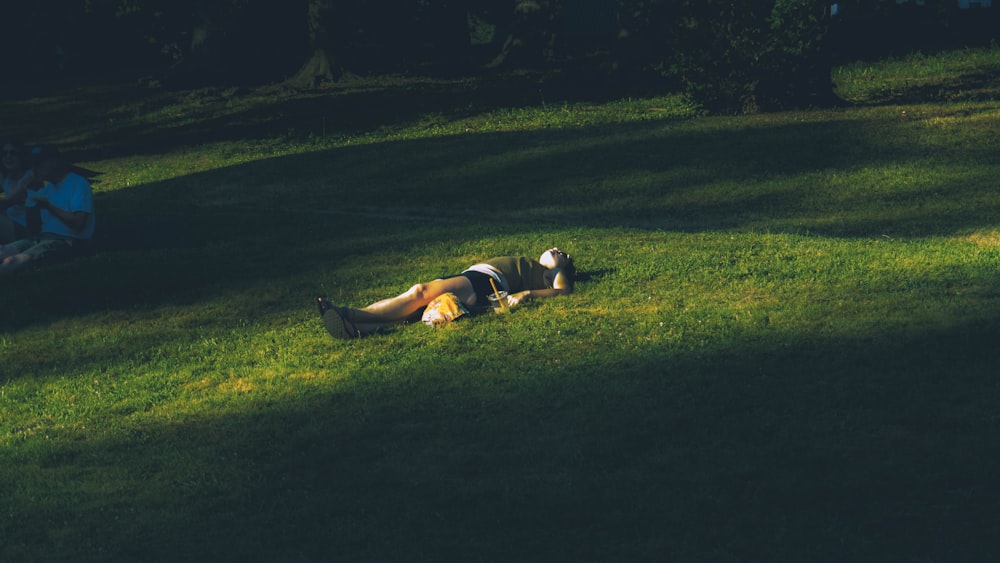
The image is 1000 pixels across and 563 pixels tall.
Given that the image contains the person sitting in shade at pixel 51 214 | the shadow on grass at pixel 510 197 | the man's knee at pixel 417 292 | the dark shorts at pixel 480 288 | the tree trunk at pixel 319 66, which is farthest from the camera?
the tree trunk at pixel 319 66

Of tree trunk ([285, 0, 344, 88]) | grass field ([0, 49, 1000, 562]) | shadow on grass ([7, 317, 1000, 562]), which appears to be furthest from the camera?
tree trunk ([285, 0, 344, 88])

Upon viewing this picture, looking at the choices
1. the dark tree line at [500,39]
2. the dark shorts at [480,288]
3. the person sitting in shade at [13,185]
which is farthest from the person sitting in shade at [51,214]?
the dark tree line at [500,39]

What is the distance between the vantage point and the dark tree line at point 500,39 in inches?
834

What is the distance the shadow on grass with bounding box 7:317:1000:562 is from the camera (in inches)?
218

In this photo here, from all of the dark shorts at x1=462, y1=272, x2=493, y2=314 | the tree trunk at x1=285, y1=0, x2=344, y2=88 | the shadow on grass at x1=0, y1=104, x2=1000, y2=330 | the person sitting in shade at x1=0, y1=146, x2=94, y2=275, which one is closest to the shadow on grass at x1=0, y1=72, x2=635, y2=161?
the tree trunk at x1=285, y1=0, x2=344, y2=88

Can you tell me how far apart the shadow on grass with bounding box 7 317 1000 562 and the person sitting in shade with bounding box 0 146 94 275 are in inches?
220

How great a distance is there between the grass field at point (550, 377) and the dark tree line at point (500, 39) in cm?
379

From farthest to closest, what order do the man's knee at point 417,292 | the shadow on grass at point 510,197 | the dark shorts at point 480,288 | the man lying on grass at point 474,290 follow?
the shadow on grass at point 510,197
the dark shorts at point 480,288
the man's knee at point 417,292
the man lying on grass at point 474,290

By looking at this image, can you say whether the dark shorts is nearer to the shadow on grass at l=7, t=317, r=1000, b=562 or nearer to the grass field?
the grass field

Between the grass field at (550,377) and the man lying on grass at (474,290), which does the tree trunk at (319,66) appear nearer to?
the grass field at (550,377)

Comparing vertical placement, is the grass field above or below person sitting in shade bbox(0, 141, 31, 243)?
below

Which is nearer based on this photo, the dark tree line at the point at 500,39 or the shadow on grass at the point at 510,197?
the shadow on grass at the point at 510,197

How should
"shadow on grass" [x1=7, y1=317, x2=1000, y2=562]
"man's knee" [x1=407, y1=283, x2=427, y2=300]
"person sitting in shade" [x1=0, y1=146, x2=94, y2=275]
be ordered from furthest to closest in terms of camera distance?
1. "person sitting in shade" [x1=0, y1=146, x2=94, y2=275]
2. "man's knee" [x1=407, y1=283, x2=427, y2=300]
3. "shadow on grass" [x1=7, y1=317, x2=1000, y2=562]

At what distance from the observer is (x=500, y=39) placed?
51.3m
